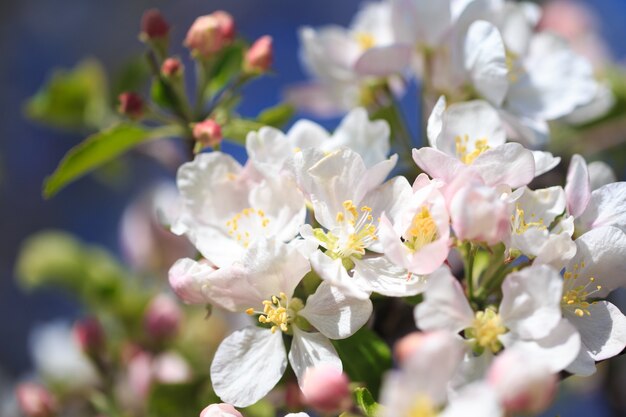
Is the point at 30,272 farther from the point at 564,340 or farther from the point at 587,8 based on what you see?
the point at 587,8

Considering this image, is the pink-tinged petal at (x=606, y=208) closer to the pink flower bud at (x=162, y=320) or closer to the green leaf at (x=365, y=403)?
the green leaf at (x=365, y=403)

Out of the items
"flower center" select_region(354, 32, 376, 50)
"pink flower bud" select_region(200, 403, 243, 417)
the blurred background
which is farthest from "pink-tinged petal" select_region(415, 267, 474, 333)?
the blurred background

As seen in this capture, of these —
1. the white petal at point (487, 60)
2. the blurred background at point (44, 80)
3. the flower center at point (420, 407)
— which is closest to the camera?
the flower center at point (420, 407)

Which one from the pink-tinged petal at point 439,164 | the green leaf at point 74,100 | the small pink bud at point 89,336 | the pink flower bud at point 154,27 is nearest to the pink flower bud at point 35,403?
the small pink bud at point 89,336

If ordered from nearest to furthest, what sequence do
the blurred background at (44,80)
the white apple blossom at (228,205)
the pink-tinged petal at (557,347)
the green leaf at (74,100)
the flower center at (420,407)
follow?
the flower center at (420,407) → the pink-tinged petal at (557,347) → the white apple blossom at (228,205) → the green leaf at (74,100) → the blurred background at (44,80)

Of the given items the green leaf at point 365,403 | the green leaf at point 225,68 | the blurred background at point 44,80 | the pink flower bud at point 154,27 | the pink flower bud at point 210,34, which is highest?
the pink flower bud at point 154,27

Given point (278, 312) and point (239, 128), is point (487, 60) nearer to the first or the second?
point (239, 128)

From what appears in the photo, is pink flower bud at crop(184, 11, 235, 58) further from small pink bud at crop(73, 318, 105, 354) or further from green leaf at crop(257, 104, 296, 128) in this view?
small pink bud at crop(73, 318, 105, 354)
